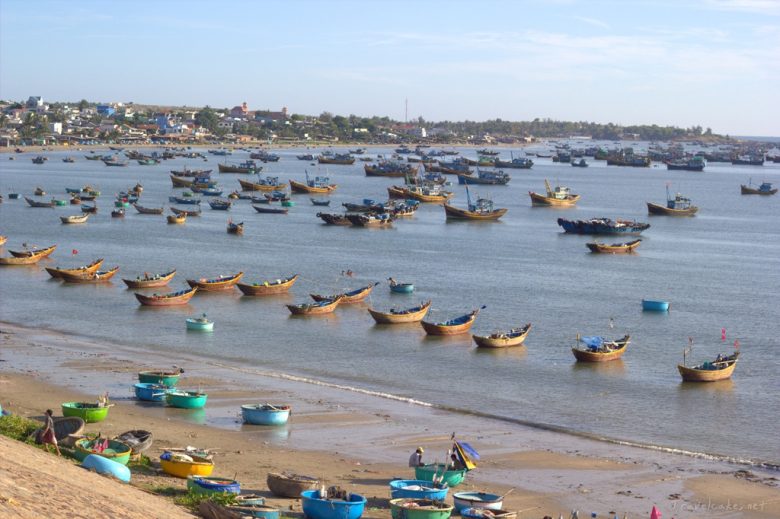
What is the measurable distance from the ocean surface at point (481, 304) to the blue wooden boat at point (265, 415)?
5.75 metres

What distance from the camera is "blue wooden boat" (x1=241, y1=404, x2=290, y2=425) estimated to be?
27141 mm

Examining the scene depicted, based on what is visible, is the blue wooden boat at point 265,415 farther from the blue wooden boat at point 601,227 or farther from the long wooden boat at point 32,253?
the blue wooden boat at point 601,227

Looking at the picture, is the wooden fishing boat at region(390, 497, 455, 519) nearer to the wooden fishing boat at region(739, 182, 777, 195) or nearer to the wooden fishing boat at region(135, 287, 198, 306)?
the wooden fishing boat at region(135, 287, 198, 306)

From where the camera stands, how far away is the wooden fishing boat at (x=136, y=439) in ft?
74.2

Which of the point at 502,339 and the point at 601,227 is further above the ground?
the point at 601,227

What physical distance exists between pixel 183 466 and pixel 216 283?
29.4 m

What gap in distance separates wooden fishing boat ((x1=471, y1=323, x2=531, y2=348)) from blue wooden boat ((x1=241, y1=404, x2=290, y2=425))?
42.3ft

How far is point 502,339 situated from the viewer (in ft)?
128

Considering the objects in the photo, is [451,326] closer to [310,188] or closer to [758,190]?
[310,188]

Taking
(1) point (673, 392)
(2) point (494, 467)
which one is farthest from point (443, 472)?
(1) point (673, 392)

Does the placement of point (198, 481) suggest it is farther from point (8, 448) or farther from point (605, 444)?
point (605, 444)

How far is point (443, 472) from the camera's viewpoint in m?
22.0

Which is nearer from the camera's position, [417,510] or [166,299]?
[417,510]

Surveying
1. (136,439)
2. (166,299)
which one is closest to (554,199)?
(166,299)
